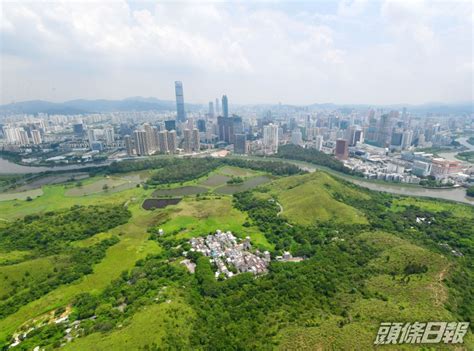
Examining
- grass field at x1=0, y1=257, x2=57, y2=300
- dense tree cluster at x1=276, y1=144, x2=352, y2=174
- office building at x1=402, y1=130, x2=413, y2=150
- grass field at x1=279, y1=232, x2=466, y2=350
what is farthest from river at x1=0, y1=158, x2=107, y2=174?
office building at x1=402, y1=130, x2=413, y2=150

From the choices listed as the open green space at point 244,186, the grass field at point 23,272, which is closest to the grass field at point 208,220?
the open green space at point 244,186

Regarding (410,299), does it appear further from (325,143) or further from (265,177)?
(325,143)

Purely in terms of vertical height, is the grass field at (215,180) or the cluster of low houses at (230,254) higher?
the cluster of low houses at (230,254)

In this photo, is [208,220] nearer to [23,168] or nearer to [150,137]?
[150,137]

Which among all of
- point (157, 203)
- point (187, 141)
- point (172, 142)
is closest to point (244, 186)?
point (157, 203)

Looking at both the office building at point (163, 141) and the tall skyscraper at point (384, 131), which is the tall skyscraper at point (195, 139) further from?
the tall skyscraper at point (384, 131)

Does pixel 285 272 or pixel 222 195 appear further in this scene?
pixel 222 195

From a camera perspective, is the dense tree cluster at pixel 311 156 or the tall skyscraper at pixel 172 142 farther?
the tall skyscraper at pixel 172 142

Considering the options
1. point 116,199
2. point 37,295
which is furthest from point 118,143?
point 37,295
